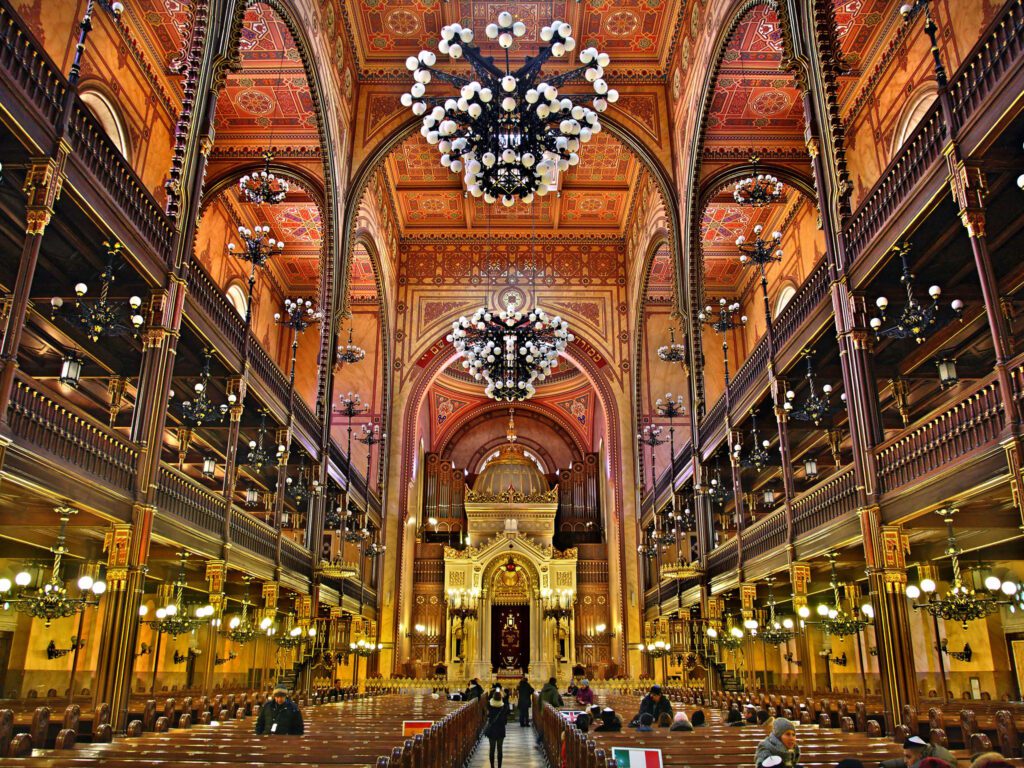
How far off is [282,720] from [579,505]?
1183 inches

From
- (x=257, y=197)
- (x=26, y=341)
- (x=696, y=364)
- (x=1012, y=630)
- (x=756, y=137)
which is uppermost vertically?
(x=756, y=137)

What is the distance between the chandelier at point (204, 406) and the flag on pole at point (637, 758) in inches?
425

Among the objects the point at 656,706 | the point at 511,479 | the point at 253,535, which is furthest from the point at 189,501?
the point at 511,479

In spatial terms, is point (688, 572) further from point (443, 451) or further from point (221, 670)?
point (443, 451)

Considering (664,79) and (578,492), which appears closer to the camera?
(664,79)

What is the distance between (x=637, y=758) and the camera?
18.7 feet

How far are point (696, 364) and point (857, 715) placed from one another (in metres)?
12.0

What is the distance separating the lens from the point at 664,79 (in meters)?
24.6

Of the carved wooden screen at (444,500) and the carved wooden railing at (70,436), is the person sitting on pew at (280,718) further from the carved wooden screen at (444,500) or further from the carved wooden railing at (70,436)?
the carved wooden screen at (444,500)

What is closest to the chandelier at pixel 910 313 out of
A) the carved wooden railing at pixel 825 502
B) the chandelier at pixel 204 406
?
the carved wooden railing at pixel 825 502

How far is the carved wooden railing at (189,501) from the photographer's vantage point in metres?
12.4

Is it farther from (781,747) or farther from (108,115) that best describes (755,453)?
(108,115)

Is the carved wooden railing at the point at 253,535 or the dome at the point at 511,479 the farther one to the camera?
the dome at the point at 511,479

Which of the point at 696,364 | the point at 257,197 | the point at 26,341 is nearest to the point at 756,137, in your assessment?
the point at 696,364
